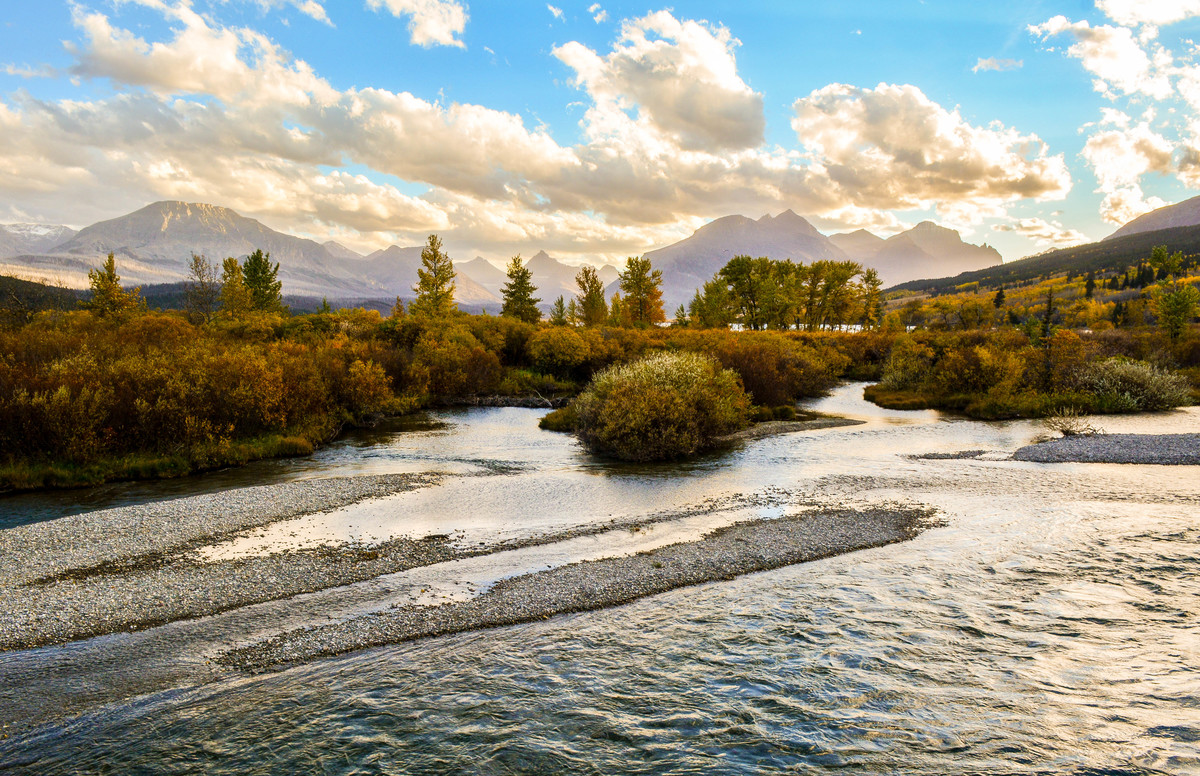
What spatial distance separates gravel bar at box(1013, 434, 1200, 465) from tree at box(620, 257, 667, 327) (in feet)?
Answer: 230

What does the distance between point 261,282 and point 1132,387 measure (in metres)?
89.1

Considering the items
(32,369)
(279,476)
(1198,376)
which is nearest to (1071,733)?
(279,476)

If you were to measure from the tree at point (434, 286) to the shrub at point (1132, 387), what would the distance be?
59145 mm

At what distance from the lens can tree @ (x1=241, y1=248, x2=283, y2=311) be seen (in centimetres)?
7669

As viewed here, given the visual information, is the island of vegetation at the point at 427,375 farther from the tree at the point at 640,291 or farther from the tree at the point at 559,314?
the tree at the point at 640,291

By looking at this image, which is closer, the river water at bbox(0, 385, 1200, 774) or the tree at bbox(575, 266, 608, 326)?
the river water at bbox(0, 385, 1200, 774)

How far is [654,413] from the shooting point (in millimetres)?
25547

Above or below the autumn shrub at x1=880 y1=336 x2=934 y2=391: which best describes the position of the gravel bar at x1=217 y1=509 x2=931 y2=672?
below

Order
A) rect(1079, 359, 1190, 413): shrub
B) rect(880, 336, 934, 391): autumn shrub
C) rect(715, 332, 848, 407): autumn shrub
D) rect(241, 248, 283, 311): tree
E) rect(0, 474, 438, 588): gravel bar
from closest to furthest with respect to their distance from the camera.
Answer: rect(0, 474, 438, 588): gravel bar, rect(1079, 359, 1190, 413): shrub, rect(715, 332, 848, 407): autumn shrub, rect(880, 336, 934, 391): autumn shrub, rect(241, 248, 283, 311): tree

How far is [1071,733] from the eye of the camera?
766cm

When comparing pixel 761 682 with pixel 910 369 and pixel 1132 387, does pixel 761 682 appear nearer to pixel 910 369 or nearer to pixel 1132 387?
pixel 1132 387

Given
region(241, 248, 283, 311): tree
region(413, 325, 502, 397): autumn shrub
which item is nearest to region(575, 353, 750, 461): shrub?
region(413, 325, 502, 397): autumn shrub

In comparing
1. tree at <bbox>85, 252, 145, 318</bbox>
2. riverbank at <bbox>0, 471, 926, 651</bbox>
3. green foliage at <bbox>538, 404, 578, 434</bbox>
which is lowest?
riverbank at <bbox>0, 471, 926, 651</bbox>

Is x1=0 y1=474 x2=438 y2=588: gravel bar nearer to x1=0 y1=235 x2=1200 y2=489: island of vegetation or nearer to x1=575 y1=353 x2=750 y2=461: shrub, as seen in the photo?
x1=0 y1=235 x2=1200 y2=489: island of vegetation
